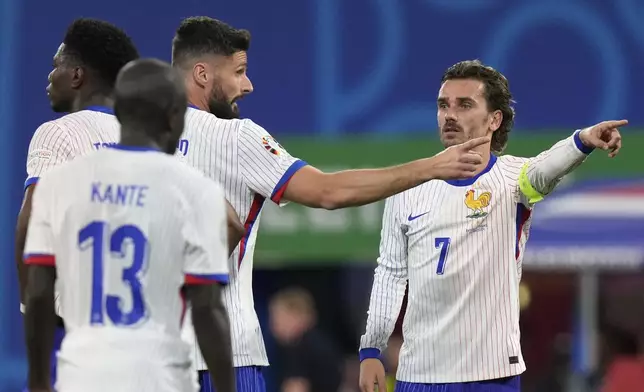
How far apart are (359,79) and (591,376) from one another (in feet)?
15.7

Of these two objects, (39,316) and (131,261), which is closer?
(131,261)

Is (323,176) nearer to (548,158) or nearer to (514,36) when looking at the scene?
(548,158)

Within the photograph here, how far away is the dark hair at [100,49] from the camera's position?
5.48 metres

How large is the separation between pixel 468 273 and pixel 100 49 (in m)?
2.04

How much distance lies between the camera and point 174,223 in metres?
4.13

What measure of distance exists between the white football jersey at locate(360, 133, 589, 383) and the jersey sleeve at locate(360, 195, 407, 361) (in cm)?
8

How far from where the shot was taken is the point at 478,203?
649 cm

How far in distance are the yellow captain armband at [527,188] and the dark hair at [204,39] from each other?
146cm

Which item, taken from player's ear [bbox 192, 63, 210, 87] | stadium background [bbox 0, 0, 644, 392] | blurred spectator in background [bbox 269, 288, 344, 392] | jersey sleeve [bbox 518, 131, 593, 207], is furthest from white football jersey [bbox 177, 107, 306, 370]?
stadium background [bbox 0, 0, 644, 392]

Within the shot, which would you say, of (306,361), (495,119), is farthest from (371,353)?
(306,361)

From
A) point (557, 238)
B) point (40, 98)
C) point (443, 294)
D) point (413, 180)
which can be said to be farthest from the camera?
point (40, 98)

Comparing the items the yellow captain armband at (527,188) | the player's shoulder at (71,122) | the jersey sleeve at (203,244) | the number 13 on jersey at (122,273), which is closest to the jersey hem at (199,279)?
the jersey sleeve at (203,244)

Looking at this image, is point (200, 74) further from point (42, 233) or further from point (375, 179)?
point (42, 233)

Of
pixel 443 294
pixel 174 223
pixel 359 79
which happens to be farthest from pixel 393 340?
pixel 174 223
